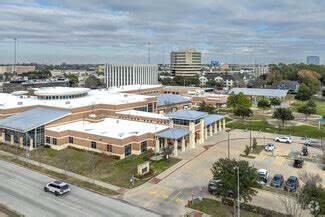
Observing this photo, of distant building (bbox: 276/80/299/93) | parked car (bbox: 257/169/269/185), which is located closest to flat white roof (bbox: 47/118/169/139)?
parked car (bbox: 257/169/269/185)

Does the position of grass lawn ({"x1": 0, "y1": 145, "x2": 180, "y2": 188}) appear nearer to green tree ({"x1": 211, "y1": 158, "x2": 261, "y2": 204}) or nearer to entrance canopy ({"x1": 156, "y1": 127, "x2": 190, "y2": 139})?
entrance canopy ({"x1": 156, "y1": 127, "x2": 190, "y2": 139})

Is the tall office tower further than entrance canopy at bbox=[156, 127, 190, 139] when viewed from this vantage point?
Yes

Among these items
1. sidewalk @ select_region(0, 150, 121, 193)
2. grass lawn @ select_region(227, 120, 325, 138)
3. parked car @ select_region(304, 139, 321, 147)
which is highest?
grass lawn @ select_region(227, 120, 325, 138)

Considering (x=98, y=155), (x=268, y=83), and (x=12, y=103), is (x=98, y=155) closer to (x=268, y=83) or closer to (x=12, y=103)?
(x=12, y=103)

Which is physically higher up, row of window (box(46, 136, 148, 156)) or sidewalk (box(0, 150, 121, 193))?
row of window (box(46, 136, 148, 156))

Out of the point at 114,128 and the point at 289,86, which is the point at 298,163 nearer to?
the point at 114,128

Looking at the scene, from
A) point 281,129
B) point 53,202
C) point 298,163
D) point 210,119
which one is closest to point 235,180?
point 53,202
